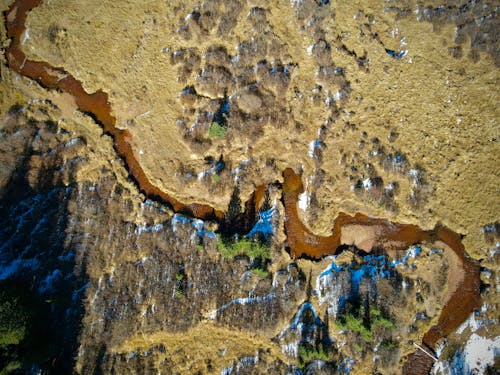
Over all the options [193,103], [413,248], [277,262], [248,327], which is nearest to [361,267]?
[413,248]

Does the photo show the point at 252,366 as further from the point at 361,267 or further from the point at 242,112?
the point at 242,112

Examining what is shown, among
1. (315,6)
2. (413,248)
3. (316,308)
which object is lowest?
(316,308)

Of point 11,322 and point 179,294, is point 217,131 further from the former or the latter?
point 11,322

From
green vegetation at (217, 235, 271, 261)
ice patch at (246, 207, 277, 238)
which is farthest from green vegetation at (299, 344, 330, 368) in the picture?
ice patch at (246, 207, 277, 238)

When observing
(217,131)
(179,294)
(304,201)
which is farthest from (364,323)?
(217,131)

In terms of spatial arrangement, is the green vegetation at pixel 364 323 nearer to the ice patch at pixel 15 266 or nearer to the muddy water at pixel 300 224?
the muddy water at pixel 300 224

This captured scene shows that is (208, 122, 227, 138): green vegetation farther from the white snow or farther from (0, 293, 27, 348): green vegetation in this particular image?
(0, 293, 27, 348): green vegetation

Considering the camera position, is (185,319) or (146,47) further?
(146,47)
